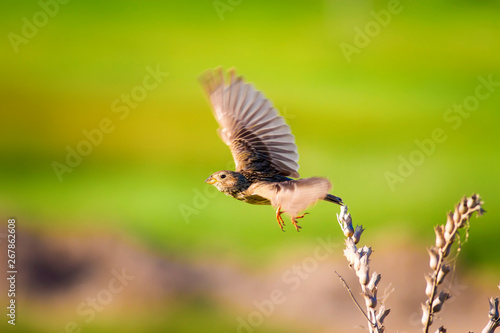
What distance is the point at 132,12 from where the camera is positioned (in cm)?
743

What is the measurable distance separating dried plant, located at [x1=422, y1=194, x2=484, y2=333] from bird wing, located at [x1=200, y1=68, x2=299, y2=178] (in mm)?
970

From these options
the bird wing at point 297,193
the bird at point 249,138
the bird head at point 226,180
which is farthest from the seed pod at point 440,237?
the bird head at point 226,180

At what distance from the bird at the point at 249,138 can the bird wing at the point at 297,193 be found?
0.32 ft

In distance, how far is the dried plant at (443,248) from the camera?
2.50ft

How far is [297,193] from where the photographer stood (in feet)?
4.06

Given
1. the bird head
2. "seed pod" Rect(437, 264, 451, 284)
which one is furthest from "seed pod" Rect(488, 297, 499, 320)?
the bird head

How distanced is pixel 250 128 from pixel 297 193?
2.36 ft

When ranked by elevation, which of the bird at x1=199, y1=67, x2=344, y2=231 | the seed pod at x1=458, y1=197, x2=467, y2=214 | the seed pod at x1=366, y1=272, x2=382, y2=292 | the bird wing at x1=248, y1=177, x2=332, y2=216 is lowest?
the seed pod at x1=366, y1=272, x2=382, y2=292

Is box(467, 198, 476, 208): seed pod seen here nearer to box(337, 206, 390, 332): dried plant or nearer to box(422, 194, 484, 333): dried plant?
box(422, 194, 484, 333): dried plant

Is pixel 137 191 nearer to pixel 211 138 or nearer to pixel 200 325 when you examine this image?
pixel 211 138

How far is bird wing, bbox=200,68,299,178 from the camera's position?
180cm

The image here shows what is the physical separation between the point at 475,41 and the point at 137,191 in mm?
4538

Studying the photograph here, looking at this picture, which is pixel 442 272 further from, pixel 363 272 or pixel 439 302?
pixel 363 272

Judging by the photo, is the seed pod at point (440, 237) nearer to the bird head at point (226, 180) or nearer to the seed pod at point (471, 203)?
the seed pod at point (471, 203)
